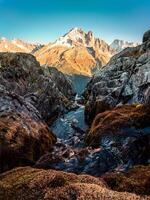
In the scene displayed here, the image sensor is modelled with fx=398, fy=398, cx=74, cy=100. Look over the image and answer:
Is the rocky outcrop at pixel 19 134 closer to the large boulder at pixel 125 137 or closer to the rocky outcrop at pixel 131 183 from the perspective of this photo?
the large boulder at pixel 125 137

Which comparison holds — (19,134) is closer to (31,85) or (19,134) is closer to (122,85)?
(122,85)

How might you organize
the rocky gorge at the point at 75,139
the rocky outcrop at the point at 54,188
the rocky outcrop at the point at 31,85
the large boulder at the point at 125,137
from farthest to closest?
the rocky outcrop at the point at 31,85 → the large boulder at the point at 125,137 → the rocky gorge at the point at 75,139 → the rocky outcrop at the point at 54,188

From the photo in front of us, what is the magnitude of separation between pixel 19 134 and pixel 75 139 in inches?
545

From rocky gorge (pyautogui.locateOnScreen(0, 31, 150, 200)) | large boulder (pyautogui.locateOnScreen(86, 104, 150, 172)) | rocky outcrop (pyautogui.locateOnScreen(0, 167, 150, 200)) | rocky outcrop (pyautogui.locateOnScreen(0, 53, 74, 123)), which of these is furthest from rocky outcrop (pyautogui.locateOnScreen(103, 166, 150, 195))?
rocky outcrop (pyautogui.locateOnScreen(0, 53, 74, 123))

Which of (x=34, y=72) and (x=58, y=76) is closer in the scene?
(x=34, y=72)

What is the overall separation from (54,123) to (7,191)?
67.3m

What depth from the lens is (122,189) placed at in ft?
59.1

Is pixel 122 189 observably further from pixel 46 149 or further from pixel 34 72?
pixel 34 72

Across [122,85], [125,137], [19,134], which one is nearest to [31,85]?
[122,85]

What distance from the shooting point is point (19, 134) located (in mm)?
42625

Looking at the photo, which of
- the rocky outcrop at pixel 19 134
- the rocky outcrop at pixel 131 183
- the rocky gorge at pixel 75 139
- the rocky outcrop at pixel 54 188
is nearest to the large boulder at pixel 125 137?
the rocky gorge at pixel 75 139

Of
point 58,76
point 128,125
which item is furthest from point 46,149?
point 58,76

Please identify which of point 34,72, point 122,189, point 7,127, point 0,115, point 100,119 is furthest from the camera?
point 34,72

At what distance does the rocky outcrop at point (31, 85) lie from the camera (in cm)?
9044
